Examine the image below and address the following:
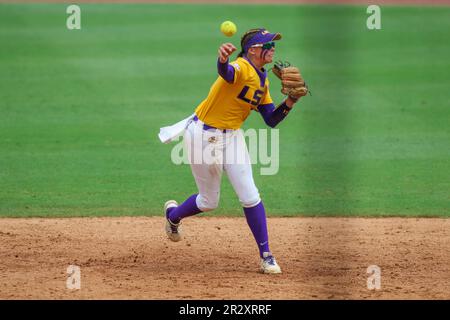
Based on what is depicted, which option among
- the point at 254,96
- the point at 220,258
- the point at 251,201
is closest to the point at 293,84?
the point at 254,96

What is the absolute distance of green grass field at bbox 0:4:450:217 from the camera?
369 inches

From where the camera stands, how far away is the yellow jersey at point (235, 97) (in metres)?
6.45

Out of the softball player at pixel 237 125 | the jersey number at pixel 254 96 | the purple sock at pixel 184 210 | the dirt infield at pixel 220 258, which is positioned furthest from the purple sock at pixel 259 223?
the jersey number at pixel 254 96

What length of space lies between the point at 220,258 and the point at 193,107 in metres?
6.20

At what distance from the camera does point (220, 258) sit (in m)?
7.09

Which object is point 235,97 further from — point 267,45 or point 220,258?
point 220,258

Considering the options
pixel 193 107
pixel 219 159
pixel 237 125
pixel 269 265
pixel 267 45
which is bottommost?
pixel 269 265

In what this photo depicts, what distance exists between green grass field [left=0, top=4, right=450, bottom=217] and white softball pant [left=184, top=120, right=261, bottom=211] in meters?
Answer: 2.19

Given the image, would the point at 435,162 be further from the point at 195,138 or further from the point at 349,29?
the point at 349,29

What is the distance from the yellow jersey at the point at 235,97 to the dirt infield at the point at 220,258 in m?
1.19

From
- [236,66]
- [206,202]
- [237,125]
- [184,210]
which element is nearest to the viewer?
[236,66]

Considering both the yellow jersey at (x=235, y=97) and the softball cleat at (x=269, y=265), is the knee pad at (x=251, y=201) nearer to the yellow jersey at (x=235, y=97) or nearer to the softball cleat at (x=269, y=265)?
the softball cleat at (x=269, y=265)

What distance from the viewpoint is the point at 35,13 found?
20016mm

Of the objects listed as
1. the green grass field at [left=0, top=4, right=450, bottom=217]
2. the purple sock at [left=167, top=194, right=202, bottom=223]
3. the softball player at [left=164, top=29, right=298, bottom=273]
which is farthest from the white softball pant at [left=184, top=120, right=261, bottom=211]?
the green grass field at [left=0, top=4, right=450, bottom=217]
